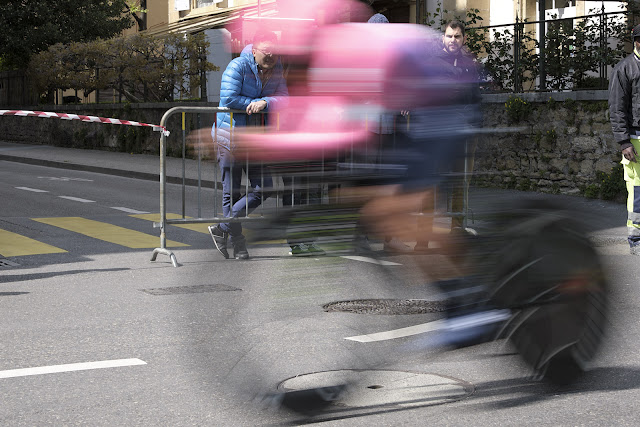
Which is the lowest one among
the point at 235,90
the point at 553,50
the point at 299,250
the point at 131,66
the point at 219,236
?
the point at 219,236

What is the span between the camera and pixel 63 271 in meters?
8.31


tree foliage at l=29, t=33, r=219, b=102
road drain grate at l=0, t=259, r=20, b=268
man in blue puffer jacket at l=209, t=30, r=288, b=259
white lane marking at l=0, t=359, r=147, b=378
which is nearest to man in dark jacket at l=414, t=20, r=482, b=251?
white lane marking at l=0, t=359, r=147, b=378

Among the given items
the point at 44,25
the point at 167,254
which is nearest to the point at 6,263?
the point at 167,254

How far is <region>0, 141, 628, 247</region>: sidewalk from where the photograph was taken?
4.58 metres

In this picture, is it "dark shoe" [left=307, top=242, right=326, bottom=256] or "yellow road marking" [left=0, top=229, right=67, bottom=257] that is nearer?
"dark shoe" [left=307, top=242, right=326, bottom=256]

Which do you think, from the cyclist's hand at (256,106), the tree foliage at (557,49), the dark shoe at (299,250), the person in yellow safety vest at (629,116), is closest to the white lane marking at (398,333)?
the dark shoe at (299,250)

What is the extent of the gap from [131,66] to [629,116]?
18.9 meters

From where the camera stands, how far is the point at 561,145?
1441 cm

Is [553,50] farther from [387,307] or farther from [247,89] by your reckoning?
[387,307]

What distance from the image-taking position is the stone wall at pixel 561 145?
44.9 feet

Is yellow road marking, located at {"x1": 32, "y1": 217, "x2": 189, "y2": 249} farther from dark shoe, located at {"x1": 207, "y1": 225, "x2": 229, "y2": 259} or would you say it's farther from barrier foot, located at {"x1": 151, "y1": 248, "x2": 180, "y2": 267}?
A: dark shoe, located at {"x1": 207, "y1": 225, "x2": 229, "y2": 259}

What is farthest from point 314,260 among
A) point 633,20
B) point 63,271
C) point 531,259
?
point 633,20

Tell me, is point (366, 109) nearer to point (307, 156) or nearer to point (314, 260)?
point (307, 156)

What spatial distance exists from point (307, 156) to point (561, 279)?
121 cm
